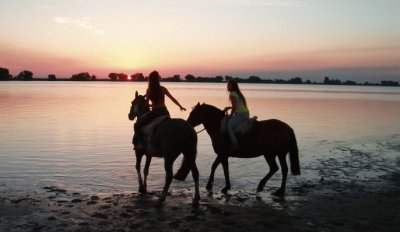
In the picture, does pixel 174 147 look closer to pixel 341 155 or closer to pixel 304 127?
pixel 341 155

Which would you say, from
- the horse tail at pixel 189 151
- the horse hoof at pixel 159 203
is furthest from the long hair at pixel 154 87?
the horse hoof at pixel 159 203

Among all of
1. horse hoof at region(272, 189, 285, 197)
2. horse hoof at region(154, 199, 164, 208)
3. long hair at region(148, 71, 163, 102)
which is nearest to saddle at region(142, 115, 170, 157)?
long hair at region(148, 71, 163, 102)

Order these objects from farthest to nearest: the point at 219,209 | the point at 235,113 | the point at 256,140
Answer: the point at 256,140, the point at 235,113, the point at 219,209

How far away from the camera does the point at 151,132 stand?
945cm

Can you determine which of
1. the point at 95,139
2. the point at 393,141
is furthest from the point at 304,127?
the point at 95,139

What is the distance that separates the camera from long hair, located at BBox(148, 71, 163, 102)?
378 inches

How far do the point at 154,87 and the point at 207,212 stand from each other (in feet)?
10.5

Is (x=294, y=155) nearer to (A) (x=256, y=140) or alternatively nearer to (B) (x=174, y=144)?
(A) (x=256, y=140)

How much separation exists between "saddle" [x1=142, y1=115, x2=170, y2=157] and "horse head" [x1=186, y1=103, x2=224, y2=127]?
1718 millimetres

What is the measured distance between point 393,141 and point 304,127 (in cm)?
655

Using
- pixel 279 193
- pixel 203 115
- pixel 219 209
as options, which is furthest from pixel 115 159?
pixel 219 209

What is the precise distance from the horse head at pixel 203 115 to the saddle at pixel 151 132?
1.72 m

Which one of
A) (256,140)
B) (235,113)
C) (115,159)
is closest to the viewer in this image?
(235,113)

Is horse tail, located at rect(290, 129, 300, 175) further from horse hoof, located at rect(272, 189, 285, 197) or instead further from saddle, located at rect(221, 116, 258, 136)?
saddle, located at rect(221, 116, 258, 136)
